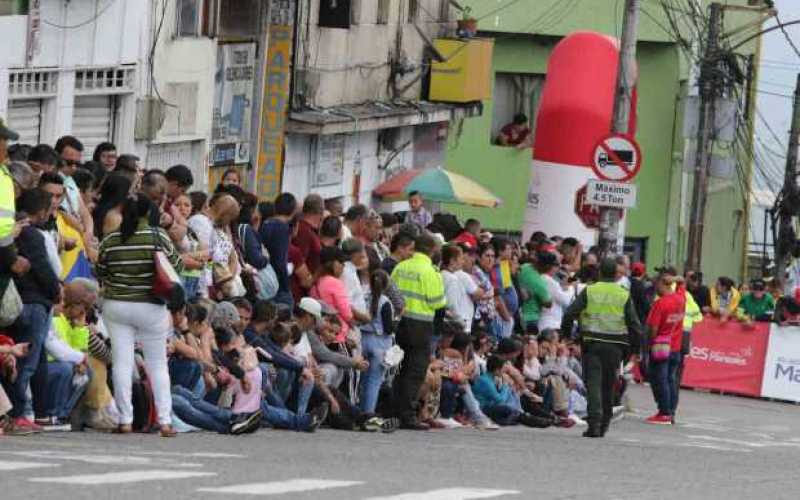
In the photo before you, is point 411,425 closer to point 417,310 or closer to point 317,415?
point 417,310

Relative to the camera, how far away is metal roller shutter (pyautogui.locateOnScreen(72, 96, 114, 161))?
2792 centimetres

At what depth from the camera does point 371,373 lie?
22.2 metres

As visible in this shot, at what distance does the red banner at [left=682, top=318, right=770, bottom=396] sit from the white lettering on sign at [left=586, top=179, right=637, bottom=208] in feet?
19.5

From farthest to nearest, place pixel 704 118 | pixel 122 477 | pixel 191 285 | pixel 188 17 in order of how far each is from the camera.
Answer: pixel 704 118 < pixel 188 17 < pixel 191 285 < pixel 122 477

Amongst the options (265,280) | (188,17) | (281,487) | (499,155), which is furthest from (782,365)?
(499,155)

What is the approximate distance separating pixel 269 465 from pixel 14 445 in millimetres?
1657

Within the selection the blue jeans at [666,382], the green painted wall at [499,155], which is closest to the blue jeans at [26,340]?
the blue jeans at [666,382]

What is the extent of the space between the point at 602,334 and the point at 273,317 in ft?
14.3

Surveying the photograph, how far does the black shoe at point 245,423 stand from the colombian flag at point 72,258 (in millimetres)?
1624

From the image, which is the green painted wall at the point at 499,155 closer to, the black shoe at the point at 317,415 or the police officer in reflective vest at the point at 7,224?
the black shoe at the point at 317,415

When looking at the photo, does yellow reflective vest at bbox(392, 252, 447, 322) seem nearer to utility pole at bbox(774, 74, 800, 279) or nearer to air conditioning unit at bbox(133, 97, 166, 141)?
air conditioning unit at bbox(133, 97, 166, 141)

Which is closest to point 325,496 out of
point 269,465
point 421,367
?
point 269,465

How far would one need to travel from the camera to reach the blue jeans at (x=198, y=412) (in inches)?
747

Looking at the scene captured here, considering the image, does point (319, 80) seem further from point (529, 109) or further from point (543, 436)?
point (529, 109)
